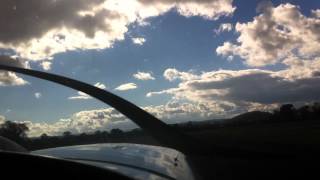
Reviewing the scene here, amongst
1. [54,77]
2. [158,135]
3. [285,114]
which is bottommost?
[158,135]

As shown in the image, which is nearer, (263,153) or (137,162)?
(137,162)

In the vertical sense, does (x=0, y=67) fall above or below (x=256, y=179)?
above

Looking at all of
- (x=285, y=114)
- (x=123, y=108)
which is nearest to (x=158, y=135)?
(x=123, y=108)

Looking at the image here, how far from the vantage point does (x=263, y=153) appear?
→ 38406 millimetres

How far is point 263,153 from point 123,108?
24324 millimetres

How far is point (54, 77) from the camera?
1647 cm

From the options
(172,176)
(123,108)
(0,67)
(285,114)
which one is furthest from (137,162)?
(285,114)

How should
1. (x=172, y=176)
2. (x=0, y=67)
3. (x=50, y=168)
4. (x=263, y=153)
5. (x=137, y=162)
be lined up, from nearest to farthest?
(x=50, y=168)
(x=172, y=176)
(x=137, y=162)
(x=0, y=67)
(x=263, y=153)

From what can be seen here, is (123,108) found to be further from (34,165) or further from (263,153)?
(263,153)

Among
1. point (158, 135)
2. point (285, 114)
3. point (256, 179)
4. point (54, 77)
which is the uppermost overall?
point (285, 114)

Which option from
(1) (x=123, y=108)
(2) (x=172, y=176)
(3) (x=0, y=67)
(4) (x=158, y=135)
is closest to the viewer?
(2) (x=172, y=176)

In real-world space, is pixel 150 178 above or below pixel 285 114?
below

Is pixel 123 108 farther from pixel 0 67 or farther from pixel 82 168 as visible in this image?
pixel 82 168

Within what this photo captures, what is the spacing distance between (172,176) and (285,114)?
6593 inches
